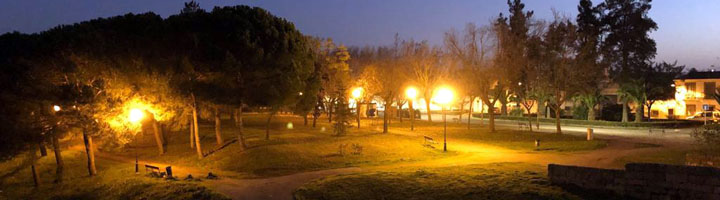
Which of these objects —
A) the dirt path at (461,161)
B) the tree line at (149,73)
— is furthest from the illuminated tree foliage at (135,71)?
the dirt path at (461,161)

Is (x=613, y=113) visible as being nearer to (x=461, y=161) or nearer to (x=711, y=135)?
(x=711, y=135)

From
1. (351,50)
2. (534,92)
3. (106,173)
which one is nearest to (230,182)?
(106,173)

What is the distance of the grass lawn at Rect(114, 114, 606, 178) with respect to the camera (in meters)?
23.7

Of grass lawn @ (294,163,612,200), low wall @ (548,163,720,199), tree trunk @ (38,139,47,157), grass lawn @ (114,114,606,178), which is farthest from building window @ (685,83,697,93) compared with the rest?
tree trunk @ (38,139,47,157)

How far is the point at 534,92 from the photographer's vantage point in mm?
51781

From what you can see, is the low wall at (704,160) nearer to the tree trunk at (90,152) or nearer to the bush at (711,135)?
the bush at (711,135)

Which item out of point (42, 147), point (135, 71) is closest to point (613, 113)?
point (135, 71)

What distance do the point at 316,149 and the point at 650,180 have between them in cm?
1743

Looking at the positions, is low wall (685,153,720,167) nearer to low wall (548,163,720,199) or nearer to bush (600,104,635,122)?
low wall (548,163,720,199)

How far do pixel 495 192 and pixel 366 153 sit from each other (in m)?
12.3

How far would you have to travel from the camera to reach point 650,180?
1323 centimetres

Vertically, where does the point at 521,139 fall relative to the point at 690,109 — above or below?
below

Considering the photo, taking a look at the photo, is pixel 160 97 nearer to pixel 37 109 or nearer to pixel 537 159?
pixel 37 109

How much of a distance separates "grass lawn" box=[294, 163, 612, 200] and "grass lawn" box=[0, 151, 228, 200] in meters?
3.72
